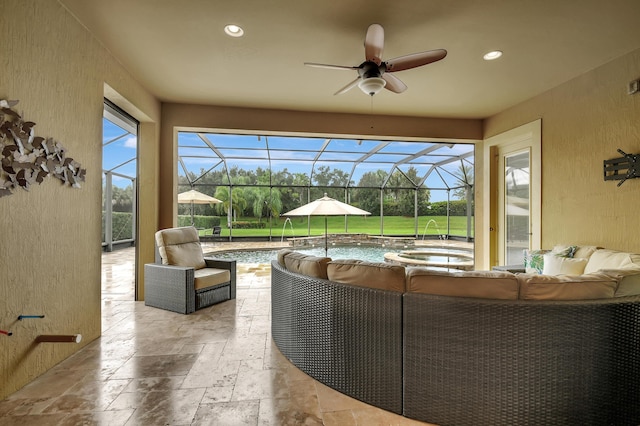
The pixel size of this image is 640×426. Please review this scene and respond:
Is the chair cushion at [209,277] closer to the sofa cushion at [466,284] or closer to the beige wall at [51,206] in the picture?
the beige wall at [51,206]

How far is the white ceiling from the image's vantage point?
7.86ft

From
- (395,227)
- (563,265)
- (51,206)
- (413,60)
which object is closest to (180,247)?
(51,206)

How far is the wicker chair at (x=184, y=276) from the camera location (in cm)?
358

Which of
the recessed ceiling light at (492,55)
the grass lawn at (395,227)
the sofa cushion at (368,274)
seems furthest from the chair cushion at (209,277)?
the grass lawn at (395,227)

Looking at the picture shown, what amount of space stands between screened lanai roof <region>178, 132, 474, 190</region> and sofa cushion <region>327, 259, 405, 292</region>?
678 cm

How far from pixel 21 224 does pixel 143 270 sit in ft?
7.64

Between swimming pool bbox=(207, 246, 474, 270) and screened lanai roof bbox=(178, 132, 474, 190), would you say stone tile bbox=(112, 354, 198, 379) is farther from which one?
screened lanai roof bbox=(178, 132, 474, 190)

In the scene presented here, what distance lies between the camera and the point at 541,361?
1.56 metres

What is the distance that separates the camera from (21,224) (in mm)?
2053

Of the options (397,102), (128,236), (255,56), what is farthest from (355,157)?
(128,236)

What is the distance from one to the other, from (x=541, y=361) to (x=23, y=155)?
3410mm

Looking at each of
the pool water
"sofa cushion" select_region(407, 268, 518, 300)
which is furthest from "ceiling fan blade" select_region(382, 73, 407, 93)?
the pool water

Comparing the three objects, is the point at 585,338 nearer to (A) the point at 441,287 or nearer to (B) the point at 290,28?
(A) the point at 441,287

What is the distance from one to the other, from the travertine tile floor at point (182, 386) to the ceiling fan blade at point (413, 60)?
2.59m
